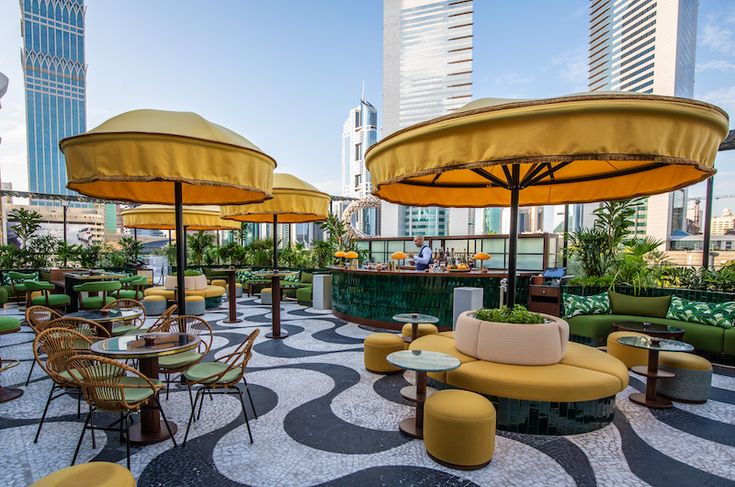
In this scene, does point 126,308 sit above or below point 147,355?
below

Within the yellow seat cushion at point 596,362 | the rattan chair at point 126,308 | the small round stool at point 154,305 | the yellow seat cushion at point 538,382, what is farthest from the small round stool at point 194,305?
the yellow seat cushion at point 596,362

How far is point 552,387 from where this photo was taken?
3.09 m

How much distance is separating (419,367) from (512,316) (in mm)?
1448

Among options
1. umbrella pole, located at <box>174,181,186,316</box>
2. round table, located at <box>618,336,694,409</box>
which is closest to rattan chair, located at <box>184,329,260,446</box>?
umbrella pole, located at <box>174,181,186,316</box>

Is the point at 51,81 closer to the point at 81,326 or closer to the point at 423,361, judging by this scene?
the point at 81,326

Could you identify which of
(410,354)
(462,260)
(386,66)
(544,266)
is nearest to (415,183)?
(410,354)

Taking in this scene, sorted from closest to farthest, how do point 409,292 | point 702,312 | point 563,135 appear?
point 563,135 → point 702,312 → point 409,292

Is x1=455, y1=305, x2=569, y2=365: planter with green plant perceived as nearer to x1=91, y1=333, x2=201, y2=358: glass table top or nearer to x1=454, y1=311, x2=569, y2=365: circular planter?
x1=454, y1=311, x2=569, y2=365: circular planter

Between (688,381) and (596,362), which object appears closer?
(596,362)

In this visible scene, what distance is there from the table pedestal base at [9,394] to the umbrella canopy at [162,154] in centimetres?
249

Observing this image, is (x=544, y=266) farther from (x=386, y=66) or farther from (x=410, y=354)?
(x=386, y=66)

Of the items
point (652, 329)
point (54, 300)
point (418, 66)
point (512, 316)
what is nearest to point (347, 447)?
point (512, 316)

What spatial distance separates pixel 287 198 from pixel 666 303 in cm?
669

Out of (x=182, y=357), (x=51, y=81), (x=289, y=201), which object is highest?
(x=51, y=81)
